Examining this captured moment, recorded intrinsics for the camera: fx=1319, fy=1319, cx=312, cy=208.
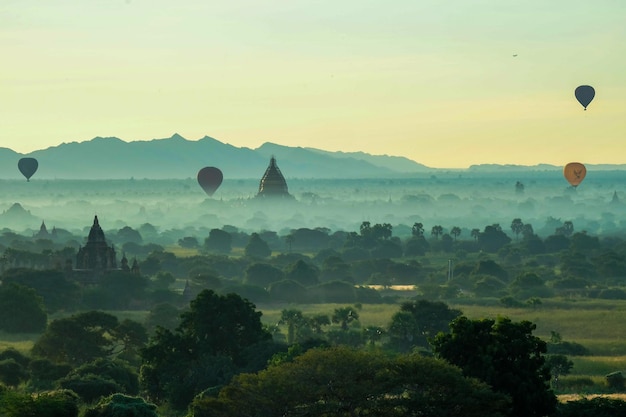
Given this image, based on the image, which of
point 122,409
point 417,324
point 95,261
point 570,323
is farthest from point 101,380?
point 95,261

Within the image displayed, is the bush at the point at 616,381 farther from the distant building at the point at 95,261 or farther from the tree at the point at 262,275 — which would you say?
the tree at the point at 262,275

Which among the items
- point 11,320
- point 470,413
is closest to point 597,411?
point 470,413

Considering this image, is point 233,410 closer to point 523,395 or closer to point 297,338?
point 523,395

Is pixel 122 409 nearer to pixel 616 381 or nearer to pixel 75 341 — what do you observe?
pixel 75 341

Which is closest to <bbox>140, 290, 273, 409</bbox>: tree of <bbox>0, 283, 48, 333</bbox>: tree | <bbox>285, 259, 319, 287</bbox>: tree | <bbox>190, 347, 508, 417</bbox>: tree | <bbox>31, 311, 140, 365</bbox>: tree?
<bbox>31, 311, 140, 365</bbox>: tree

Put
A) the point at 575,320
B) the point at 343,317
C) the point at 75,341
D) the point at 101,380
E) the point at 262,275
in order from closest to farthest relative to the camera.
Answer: the point at 101,380 < the point at 75,341 < the point at 343,317 < the point at 575,320 < the point at 262,275

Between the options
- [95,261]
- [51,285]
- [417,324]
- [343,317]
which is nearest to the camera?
[417,324]
